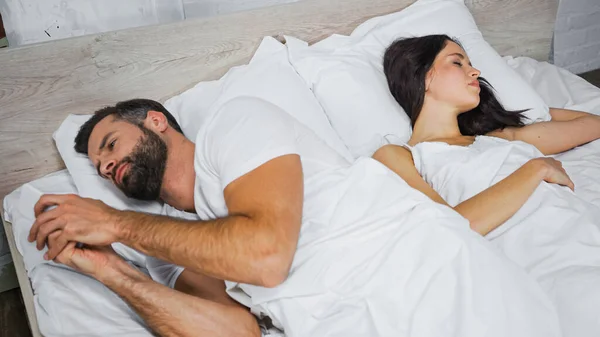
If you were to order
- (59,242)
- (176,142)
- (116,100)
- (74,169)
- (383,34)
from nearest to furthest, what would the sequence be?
(59,242) < (176,142) < (74,169) < (116,100) < (383,34)

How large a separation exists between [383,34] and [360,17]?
133 millimetres

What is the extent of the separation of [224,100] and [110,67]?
36cm

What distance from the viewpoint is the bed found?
140cm

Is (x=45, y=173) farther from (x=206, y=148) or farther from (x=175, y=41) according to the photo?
(x=206, y=148)

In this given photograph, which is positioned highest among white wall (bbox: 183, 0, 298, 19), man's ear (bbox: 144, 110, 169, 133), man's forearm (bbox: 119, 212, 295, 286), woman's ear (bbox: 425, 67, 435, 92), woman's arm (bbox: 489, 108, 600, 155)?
white wall (bbox: 183, 0, 298, 19)

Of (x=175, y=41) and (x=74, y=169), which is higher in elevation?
(x=175, y=41)

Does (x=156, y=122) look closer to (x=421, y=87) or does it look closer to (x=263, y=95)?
(x=263, y=95)

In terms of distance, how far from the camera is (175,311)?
1073 millimetres

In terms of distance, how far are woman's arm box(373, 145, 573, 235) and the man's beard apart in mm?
535

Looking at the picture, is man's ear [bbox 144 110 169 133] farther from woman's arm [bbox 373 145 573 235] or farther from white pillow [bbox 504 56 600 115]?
white pillow [bbox 504 56 600 115]

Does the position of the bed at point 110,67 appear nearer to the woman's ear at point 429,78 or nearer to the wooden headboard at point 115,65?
the wooden headboard at point 115,65

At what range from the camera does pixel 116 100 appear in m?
1.53

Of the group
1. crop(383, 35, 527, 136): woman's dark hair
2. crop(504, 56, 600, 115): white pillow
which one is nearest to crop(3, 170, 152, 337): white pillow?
crop(383, 35, 527, 136): woman's dark hair

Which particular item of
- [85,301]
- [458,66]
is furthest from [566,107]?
[85,301]
